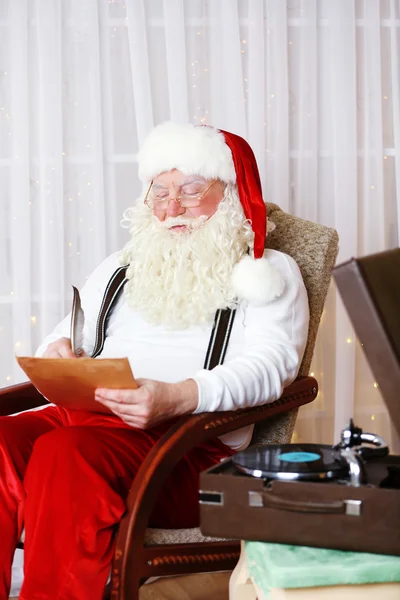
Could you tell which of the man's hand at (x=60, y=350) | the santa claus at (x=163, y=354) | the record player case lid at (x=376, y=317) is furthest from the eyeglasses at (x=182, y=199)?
the record player case lid at (x=376, y=317)

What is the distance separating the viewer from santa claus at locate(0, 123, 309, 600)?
5.60ft

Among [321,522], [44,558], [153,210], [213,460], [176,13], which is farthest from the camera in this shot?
[176,13]

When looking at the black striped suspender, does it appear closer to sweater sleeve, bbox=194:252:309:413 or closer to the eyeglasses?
sweater sleeve, bbox=194:252:309:413

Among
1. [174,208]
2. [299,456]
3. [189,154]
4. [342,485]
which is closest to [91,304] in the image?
[174,208]

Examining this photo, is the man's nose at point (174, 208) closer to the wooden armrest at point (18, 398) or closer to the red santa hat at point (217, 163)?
the red santa hat at point (217, 163)

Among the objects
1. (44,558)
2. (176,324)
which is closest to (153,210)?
(176,324)

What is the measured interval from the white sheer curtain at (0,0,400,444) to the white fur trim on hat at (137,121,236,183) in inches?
19.7

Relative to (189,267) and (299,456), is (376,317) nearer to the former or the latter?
(299,456)

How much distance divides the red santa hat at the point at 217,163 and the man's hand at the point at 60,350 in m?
0.49

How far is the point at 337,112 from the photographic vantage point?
120 inches

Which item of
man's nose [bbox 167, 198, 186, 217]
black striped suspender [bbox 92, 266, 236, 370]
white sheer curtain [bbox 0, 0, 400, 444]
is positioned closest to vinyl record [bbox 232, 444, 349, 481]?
black striped suspender [bbox 92, 266, 236, 370]

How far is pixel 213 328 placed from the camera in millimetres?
2219

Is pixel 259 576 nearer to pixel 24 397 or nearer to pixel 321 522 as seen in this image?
pixel 321 522

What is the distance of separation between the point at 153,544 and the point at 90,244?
1506 millimetres
